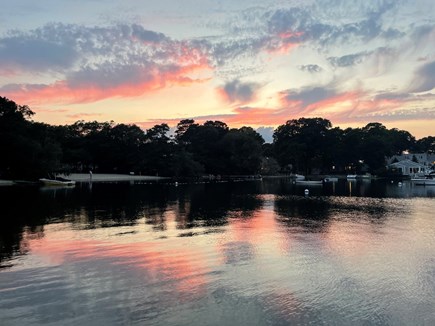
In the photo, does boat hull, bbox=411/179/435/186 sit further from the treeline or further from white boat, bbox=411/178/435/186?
the treeline

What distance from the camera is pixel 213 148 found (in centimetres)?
12938

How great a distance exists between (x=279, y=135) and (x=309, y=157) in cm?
1545

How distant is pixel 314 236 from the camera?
2162 cm

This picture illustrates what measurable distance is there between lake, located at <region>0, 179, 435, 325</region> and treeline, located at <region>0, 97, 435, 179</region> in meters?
58.7

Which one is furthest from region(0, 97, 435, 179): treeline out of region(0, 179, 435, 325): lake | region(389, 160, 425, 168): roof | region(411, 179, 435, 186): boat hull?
region(0, 179, 435, 325): lake

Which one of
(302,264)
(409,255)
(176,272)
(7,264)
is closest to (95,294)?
(176,272)

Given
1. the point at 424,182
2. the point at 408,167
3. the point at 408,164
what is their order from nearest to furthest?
the point at 424,182
the point at 408,167
the point at 408,164

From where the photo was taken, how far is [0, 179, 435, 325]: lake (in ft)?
32.9

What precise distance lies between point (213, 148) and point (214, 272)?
380 ft

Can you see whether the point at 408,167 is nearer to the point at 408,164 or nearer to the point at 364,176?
the point at 408,164

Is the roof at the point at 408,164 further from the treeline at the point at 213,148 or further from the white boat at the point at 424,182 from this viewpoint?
the white boat at the point at 424,182

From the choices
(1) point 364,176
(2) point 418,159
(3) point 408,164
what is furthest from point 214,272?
(2) point 418,159

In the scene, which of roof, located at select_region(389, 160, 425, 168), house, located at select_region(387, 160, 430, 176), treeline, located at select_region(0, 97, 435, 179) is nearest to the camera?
treeline, located at select_region(0, 97, 435, 179)

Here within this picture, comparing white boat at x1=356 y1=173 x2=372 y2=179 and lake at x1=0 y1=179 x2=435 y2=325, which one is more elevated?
white boat at x1=356 y1=173 x2=372 y2=179
